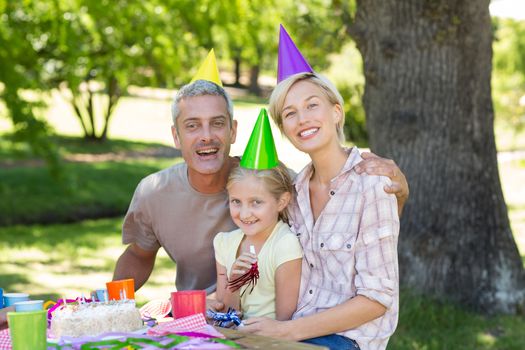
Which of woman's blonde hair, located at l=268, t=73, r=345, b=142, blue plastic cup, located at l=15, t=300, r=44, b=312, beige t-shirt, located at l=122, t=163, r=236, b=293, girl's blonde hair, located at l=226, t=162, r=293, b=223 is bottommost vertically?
blue plastic cup, located at l=15, t=300, r=44, b=312

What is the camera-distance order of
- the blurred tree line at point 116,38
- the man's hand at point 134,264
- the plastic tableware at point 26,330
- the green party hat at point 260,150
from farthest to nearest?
the blurred tree line at point 116,38, the man's hand at point 134,264, the green party hat at point 260,150, the plastic tableware at point 26,330

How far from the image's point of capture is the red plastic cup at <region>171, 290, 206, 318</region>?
2.78 m

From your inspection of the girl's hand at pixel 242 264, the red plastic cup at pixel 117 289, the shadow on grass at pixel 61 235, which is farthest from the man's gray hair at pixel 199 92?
the shadow on grass at pixel 61 235

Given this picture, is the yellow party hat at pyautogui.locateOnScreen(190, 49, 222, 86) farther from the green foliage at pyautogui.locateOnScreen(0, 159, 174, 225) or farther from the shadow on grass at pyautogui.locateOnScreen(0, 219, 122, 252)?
the green foliage at pyautogui.locateOnScreen(0, 159, 174, 225)

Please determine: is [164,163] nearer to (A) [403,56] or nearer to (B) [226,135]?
(A) [403,56]

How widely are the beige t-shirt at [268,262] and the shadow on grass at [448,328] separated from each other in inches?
95.6

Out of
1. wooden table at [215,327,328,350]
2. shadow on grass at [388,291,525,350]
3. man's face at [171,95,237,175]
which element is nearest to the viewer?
wooden table at [215,327,328,350]

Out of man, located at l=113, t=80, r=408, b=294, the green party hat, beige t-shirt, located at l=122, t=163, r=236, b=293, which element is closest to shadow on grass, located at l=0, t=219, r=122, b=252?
man, located at l=113, t=80, r=408, b=294

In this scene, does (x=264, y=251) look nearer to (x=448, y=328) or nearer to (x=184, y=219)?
(x=184, y=219)

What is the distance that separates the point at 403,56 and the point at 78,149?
44.0 ft

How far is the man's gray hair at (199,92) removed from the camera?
362cm

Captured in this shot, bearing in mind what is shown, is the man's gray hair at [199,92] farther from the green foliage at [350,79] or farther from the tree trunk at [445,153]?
the green foliage at [350,79]

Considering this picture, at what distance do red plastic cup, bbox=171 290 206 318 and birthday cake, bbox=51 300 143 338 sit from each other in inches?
5.6

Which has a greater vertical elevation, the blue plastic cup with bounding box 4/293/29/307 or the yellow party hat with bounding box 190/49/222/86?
the yellow party hat with bounding box 190/49/222/86
